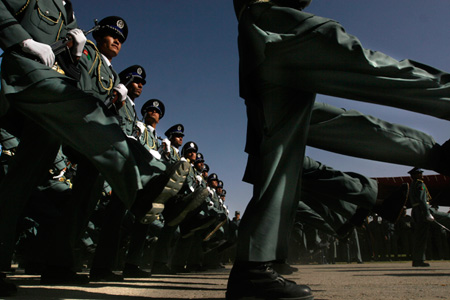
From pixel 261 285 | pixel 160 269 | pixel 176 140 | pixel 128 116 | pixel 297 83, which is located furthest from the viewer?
pixel 176 140

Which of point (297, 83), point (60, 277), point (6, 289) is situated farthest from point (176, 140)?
point (297, 83)

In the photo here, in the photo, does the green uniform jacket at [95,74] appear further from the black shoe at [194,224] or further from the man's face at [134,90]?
the man's face at [134,90]

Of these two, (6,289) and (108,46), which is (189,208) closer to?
(6,289)

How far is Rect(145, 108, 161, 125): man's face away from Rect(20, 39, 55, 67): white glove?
488cm

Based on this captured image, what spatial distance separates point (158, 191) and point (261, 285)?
0.87 meters

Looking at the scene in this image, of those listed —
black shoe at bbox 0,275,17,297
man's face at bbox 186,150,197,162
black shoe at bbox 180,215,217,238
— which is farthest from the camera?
man's face at bbox 186,150,197,162

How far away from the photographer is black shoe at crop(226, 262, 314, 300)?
5.71 ft

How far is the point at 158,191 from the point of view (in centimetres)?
235

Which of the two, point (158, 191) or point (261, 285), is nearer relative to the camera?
point (261, 285)

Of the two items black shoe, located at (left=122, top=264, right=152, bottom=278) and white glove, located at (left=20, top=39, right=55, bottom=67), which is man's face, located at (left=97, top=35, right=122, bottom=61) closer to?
white glove, located at (left=20, top=39, right=55, bottom=67)

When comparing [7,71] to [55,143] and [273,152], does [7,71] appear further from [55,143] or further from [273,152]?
[273,152]

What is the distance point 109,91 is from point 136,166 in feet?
5.08

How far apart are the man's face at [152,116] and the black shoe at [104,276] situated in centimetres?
400

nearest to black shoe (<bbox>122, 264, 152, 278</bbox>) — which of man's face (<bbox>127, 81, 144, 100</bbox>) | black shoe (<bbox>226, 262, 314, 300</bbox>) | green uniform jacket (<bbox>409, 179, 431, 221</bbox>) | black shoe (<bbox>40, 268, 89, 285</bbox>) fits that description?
black shoe (<bbox>40, 268, 89, 285</bbox>)
